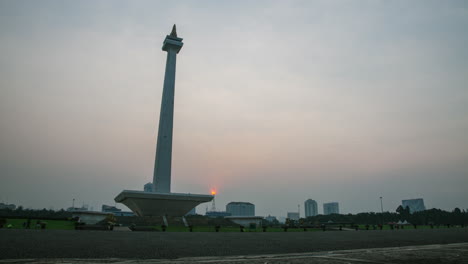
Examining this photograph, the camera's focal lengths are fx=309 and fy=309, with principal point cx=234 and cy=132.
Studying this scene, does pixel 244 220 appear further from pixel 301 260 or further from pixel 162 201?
pixel 301 260

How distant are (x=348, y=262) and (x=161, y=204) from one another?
4560cm

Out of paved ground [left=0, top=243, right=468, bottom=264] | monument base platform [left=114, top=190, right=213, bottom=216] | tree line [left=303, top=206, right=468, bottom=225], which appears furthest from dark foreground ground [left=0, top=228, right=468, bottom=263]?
tree line [left=303, top=206, right=468, bottom=225]

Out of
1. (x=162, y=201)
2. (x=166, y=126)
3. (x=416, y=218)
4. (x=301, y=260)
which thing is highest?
(x=166, y=126)

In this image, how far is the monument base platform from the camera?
47.5m

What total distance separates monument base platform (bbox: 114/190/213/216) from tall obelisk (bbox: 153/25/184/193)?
3.08 meters

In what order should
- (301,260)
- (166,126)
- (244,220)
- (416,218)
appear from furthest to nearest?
1. (416,218)
2. (166,126)
3. (244,220)
4. (301,260)

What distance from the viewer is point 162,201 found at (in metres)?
48.9

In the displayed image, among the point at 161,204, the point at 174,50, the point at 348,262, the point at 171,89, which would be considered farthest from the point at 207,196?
the point at 348,262

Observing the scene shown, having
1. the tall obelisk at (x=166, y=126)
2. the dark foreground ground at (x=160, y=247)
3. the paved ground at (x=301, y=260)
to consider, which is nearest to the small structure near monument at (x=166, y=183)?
the tall obelisk at (x=166, y=126)

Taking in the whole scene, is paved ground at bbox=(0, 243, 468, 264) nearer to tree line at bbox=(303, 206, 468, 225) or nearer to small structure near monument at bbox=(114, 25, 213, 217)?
Result: small structure near monument at bbox=(114, 25, 213, 217)

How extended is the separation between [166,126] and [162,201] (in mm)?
13185

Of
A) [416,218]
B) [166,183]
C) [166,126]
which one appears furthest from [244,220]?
[416,218]

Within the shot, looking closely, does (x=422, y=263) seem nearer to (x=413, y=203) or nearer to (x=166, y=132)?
(x=166, y=132)

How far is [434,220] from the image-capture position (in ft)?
228
